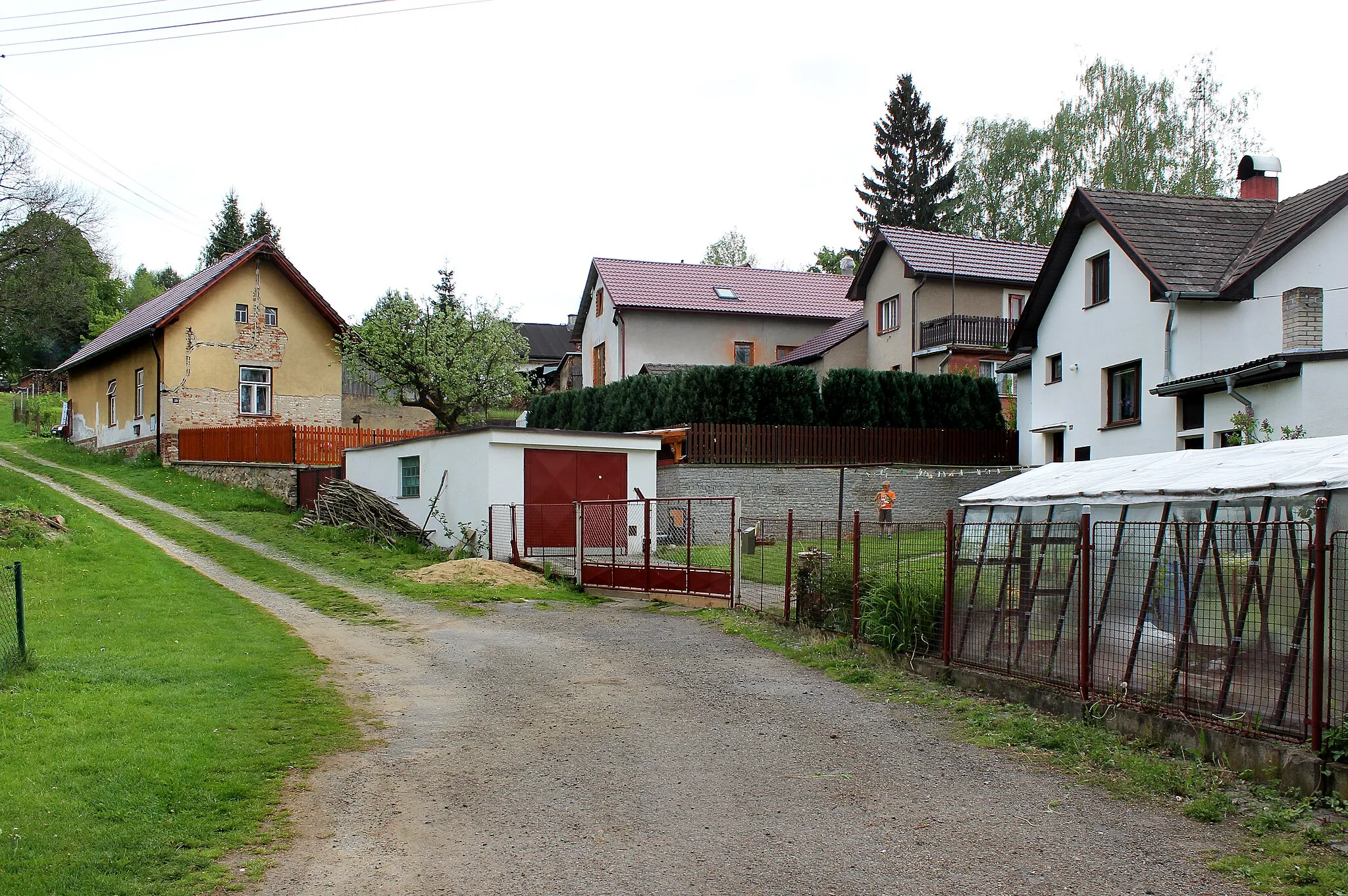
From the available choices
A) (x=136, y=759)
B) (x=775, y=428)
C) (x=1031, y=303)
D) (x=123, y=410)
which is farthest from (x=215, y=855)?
(x=123, y=410)

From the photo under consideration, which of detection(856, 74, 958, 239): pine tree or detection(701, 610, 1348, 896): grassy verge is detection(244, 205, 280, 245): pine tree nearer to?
detection(856, 74, 958, 239): pine tree

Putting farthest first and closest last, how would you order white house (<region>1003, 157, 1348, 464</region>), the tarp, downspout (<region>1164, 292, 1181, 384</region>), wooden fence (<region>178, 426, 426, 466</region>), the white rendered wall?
wooden fence (<region>178, 426, 426, 466</region>), the white rendered wall, downspout (<region>1164, 292, 1181, 384</region>), white house (<region>1003, 157, 1348, 464</region>), the tarp

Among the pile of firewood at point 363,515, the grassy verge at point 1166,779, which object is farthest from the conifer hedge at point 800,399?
the grassy verge at point 1166,779

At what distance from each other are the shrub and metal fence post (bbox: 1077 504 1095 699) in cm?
206

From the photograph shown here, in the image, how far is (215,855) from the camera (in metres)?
5.71

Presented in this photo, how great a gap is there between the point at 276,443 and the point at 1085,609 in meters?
Answer: 26.5

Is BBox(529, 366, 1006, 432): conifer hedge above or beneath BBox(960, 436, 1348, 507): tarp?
above

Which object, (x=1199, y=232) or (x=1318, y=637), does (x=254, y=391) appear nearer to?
(x=1199, y=232)

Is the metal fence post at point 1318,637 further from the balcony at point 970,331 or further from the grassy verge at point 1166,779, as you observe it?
the balcony at point 970,331

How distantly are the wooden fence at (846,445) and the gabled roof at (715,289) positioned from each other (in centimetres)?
1310

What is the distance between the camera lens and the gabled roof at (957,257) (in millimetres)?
37188

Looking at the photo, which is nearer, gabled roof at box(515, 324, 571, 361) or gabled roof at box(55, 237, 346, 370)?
gabled roof at box(55, 237, 346, 370)

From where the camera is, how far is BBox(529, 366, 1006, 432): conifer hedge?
2988 centimetres

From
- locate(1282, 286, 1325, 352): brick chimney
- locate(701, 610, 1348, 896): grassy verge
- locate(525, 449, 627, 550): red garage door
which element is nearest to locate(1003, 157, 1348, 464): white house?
locate(1282, 286, 1325, 352): brick chimney
